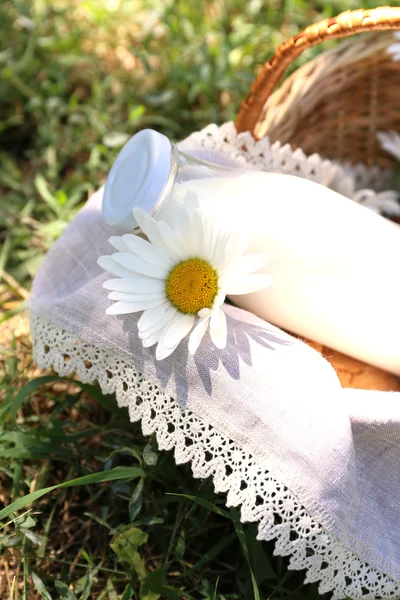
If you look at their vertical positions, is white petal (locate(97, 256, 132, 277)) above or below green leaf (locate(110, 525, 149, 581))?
above

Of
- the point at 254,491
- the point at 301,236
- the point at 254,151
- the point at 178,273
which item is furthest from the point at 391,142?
the point at 254,491

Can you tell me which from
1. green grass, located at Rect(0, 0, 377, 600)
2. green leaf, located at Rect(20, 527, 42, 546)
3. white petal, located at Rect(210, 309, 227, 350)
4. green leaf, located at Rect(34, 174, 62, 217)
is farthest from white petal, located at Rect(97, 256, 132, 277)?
green leaf, located at Rect(34, 174, 62, 217)

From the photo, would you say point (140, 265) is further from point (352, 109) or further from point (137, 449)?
point (352, 109)

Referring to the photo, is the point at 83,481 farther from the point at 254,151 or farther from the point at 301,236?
the point at 254,151

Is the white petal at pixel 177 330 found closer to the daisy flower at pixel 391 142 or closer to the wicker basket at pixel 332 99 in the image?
the wicker basket at pixel 332 99

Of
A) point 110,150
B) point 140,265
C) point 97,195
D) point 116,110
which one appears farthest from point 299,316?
point 116,110

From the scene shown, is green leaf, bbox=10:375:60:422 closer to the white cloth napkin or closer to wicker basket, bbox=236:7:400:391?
the white cloth napkin
